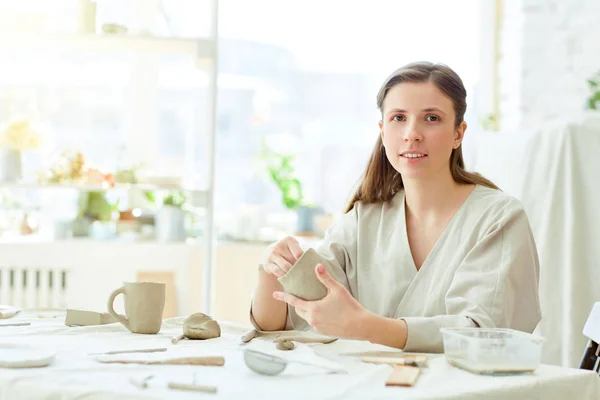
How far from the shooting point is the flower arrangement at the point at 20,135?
10.6ft

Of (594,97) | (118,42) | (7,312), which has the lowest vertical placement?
(7,312)

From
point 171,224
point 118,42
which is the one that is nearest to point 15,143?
point 118,42

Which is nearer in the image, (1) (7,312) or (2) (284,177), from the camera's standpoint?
(1) (7,312)

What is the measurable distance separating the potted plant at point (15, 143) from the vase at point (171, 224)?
23.4 inches

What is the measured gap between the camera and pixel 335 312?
1254 millimetres

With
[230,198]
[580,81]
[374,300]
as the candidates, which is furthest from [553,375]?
[230,198]

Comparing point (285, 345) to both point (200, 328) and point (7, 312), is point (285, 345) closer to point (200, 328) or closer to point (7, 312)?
point (200, 328)

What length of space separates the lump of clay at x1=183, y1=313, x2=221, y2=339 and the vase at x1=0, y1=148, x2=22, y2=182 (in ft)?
6.72

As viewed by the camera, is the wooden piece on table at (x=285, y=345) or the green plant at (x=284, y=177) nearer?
the wooden piece on table at (x=285, y=345)

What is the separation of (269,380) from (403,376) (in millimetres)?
177

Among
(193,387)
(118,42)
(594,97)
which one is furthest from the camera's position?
(118,42)

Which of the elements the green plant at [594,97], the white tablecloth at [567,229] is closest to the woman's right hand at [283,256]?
the white tablecloth at [567,229]

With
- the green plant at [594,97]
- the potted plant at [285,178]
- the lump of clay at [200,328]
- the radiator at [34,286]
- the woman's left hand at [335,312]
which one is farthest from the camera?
the potted plant at [285,178]

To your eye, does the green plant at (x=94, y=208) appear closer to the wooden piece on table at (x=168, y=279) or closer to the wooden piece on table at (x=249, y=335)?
the wooden piece on table at (x=168, y=279)
